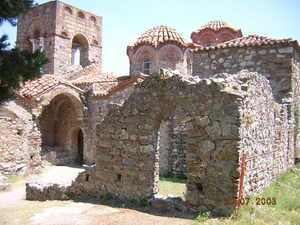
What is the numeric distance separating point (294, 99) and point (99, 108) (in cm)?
923

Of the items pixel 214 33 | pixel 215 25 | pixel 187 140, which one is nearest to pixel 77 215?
pixel 187 140

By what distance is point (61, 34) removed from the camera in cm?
2012

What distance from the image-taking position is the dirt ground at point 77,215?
221 inches

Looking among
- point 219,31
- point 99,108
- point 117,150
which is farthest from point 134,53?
point 117,150

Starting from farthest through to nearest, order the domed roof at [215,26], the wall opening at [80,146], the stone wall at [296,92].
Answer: the domed roof at [215,26] → the wall opening at [80,146] → the stone wall at [296,92]

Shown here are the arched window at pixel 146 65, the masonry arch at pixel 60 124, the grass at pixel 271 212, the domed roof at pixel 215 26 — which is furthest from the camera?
the domed roof at pixel 215 26

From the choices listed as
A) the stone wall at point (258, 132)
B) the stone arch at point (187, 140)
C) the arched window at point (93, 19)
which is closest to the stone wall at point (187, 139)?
the stone arch at point (187, 140)

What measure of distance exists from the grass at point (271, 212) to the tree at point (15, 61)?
14.2ft

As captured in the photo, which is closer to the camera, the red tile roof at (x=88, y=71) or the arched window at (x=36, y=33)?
the red tile roof at (x=88, y=71)

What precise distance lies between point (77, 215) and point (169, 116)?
612 cm

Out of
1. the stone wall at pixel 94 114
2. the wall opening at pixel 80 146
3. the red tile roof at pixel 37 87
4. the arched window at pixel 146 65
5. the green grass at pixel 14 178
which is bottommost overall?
the green grass at pixel 14 178

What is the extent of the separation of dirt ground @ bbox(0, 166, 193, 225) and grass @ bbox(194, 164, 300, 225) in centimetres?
77

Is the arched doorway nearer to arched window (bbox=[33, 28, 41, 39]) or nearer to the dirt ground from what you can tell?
arched window (bbox=[33, 28, 41, 39])

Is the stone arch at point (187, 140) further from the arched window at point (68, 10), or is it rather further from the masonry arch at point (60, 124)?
the arched window at point (68, 10)
